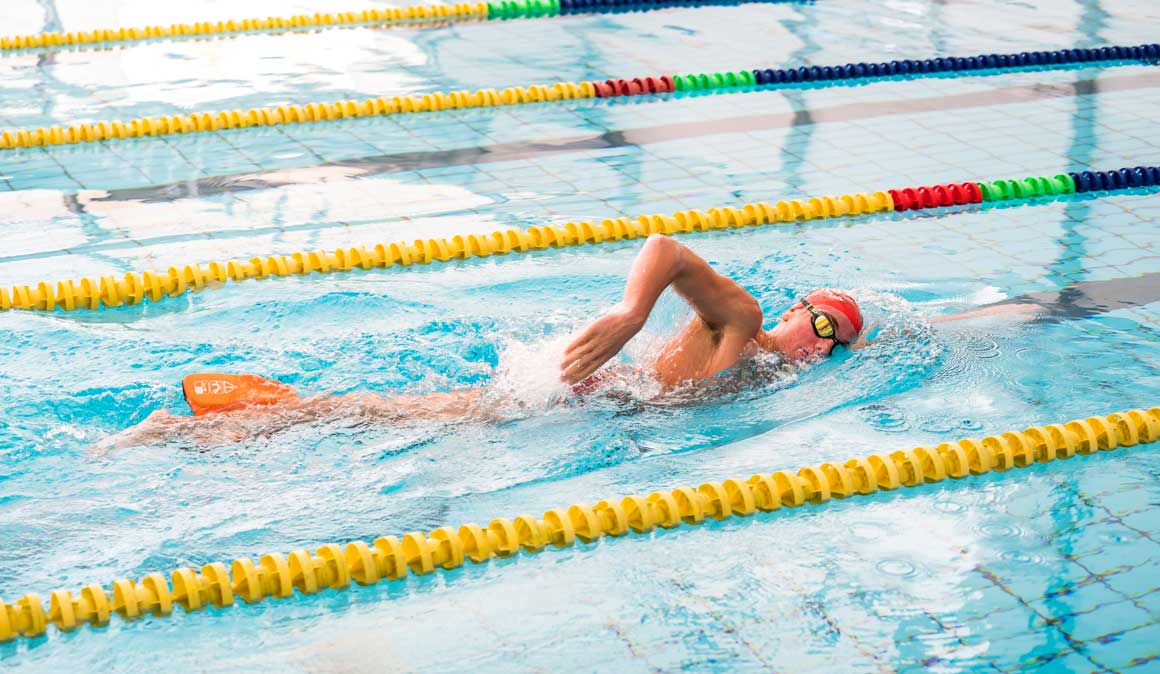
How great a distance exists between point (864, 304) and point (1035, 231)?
1.29 meters

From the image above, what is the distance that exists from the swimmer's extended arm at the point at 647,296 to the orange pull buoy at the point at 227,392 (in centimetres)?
86

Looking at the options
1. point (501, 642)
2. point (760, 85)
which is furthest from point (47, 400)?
point (760, 85)

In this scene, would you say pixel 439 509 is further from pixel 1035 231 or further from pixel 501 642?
pixel 1035 231

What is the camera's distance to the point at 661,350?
4.13m

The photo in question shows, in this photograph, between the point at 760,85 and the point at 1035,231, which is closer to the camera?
the point at 1035,231

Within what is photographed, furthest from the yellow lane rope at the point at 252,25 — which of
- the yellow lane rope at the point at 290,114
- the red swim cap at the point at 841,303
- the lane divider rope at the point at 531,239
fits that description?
the red swim cap at the point at 841,303

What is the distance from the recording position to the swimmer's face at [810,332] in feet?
A: 13.4

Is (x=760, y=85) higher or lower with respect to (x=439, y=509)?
higher

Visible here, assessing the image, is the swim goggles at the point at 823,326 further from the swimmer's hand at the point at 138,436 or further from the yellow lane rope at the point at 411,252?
the swimmer's hand at the point at 138,436

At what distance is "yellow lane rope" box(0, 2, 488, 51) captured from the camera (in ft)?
27.2

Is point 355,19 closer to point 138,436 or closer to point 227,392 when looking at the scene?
point 227,392

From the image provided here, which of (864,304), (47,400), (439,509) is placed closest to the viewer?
(439,509)

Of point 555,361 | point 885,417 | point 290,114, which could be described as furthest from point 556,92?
point 885,417

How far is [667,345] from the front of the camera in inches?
161
